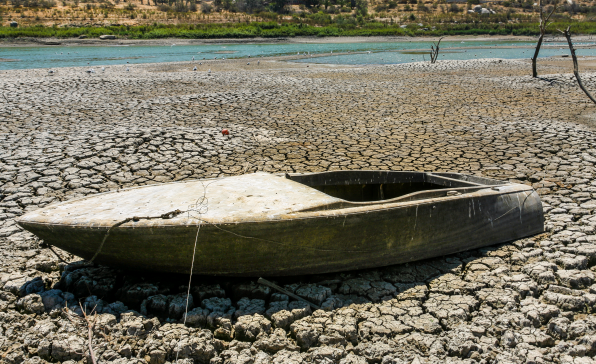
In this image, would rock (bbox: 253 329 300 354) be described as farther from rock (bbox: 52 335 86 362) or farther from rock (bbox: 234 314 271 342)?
rock (bbox: 52 335 86 362)

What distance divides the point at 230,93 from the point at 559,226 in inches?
343

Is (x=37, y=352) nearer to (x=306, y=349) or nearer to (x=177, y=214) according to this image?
(x=177, y=214)

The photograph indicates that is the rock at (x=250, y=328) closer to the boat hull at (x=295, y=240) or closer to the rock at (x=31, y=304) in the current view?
the boat hull at (x=295, y=240)

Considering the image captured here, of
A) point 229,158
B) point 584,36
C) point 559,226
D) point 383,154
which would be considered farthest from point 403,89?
point 584,36

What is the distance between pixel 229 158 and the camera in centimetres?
632

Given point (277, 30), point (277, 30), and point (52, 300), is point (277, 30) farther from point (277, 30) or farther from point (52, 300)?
point (52, 300)

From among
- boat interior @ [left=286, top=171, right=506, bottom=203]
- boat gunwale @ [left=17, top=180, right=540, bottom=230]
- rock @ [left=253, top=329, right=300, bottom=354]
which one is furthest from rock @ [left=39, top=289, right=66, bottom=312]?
boat interior @ [left=286, top=171, right=506, bottom=203]

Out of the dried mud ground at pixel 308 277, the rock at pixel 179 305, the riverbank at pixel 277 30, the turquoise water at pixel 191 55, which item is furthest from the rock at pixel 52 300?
A: the riverbank at pixel 277 30

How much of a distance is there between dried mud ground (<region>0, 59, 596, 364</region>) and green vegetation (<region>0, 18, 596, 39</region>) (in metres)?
29.4

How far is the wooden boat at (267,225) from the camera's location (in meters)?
2.84

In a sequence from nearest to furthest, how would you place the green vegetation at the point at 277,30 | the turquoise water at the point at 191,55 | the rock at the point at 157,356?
1. the rock at the point at 157,356
2. the turquoise water at the point at 191,55
3. the green vegetation at the point at 277,30

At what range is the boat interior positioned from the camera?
3.95 metres

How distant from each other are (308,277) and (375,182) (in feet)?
3.96

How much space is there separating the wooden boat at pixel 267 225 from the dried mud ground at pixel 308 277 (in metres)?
0.19
